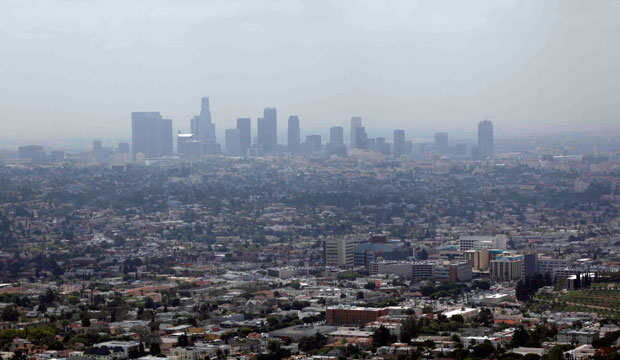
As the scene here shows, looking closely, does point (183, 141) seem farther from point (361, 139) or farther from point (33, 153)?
point (33, 153)

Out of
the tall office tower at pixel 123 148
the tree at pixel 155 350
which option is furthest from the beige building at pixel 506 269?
the tall office tower at pixel 123 148

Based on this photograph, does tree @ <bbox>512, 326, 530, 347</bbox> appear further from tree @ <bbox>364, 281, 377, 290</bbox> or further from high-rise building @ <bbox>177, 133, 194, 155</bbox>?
high-rise building @ <bbox>177, 133, 194, 155</bbox>

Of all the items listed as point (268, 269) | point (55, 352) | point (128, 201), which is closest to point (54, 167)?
point (128, 201)

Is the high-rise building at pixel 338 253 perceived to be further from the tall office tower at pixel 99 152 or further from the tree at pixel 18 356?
the tall office tower at pixel 99 152

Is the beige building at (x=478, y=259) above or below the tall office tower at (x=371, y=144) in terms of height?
below

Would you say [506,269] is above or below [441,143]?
below

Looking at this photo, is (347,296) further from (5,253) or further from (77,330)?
(5,253)

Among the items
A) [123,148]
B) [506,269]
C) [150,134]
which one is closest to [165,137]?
[150,134]
